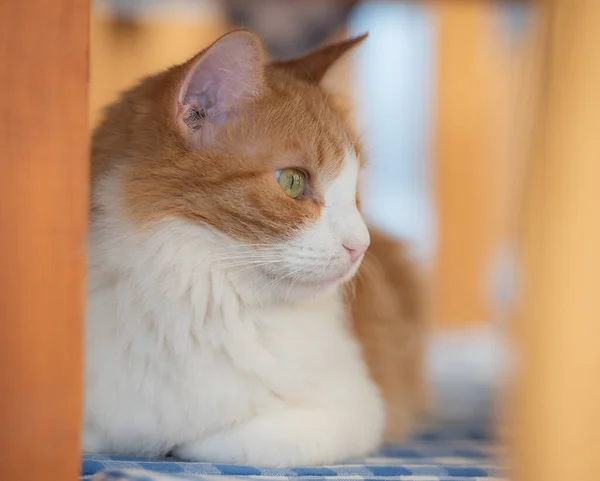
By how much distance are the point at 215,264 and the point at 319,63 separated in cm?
57

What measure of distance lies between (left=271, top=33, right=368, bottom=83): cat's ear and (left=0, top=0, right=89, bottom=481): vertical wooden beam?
686mm

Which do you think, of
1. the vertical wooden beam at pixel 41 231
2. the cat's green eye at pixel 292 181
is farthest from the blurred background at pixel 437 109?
the vertical wooden beam at pixel 41 231

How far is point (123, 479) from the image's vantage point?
1000mm

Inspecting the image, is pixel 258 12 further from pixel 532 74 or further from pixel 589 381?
pixel 589 381

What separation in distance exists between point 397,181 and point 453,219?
42 cm

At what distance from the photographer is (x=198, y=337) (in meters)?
1.30

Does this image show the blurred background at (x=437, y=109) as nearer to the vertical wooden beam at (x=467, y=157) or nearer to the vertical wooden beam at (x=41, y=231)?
the vertical wooden beam at (x=467, y=157)

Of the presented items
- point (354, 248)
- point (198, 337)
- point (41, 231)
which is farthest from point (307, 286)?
point (41, 231)

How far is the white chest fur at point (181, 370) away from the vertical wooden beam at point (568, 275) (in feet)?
1.80

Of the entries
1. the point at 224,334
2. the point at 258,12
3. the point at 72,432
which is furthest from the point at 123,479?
the point at 258,12

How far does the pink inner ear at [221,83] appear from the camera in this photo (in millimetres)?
1252

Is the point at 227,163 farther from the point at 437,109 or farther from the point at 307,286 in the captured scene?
the point at 437,109

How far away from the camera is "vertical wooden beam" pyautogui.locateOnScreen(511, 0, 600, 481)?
2.73ft

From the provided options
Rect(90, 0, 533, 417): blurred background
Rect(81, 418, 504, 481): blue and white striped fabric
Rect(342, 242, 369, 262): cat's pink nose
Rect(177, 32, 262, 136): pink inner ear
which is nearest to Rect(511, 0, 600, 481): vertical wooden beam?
Rect(81, 418, 504, 481): blue and white striped fabric
